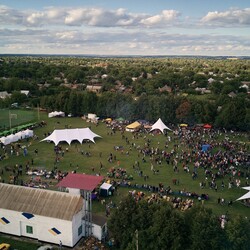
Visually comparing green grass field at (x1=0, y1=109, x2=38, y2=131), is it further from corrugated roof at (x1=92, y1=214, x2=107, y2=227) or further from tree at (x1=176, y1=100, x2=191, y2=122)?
corrugated roof at (x1=92, y1=214, x2=107, y2=227)

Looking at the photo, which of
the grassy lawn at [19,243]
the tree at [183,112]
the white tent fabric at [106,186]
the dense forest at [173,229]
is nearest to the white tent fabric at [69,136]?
the white tent fabric at [106,186]

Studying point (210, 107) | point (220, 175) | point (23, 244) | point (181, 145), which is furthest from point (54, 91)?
point (23, 244)

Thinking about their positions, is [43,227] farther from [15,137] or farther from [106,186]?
[15,137]

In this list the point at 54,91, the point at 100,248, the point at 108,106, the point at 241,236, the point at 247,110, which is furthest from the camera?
the point at 54,91

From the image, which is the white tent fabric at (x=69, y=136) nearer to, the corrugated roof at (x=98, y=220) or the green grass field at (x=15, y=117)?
the green grass field at (x=15, y=117)

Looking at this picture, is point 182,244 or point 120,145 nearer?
point 182,244

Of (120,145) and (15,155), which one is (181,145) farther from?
(15,155)
